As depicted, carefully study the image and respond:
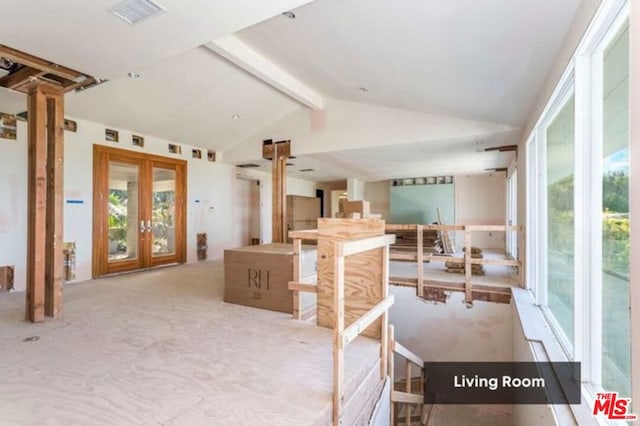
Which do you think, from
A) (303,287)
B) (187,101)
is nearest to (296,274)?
(303,287)

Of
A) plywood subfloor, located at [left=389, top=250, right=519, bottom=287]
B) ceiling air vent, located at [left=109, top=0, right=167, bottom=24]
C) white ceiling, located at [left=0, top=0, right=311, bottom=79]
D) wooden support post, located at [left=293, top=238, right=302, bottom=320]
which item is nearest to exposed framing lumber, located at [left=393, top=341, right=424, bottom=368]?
wooden support post, located at [left=293, top=238, right=302, bottom=320]

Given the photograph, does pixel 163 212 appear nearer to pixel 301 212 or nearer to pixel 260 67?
pixel 260 67

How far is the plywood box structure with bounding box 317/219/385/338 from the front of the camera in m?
2.83

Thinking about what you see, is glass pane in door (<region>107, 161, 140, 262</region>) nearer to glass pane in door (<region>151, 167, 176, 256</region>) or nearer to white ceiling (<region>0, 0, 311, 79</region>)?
glass pane in door (<region>151, 167, 176, 256</region>)

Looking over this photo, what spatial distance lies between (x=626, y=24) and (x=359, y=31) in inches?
82.1

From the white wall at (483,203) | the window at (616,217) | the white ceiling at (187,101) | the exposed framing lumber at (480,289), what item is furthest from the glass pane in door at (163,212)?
the white wall at (483,203)

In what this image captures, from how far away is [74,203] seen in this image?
203 inches

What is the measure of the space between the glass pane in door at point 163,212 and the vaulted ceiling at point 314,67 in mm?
864

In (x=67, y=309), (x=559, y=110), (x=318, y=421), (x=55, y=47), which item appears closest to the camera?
(x=318, y=421)

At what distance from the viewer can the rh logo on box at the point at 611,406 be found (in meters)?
1.48

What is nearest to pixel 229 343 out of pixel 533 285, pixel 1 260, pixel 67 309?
pixel 67 309

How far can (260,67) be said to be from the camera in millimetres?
4562

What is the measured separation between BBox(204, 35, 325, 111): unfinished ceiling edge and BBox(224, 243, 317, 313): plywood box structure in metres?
2.60

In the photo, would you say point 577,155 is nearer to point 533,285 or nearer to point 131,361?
point 533,285
